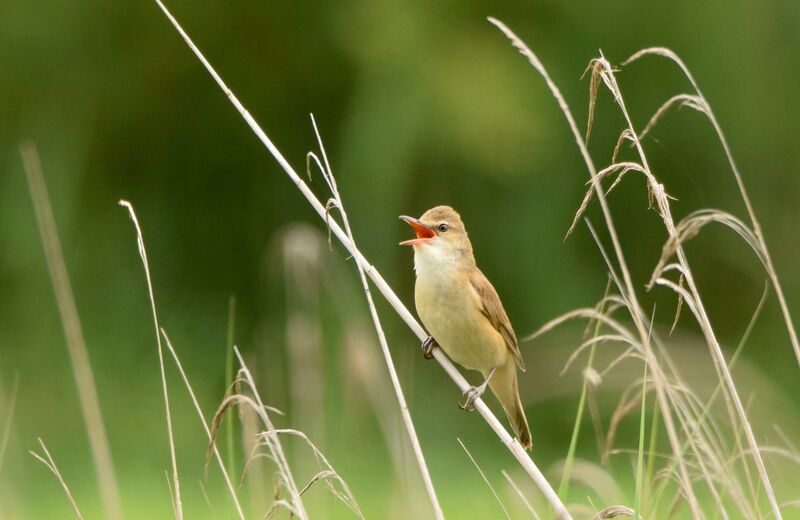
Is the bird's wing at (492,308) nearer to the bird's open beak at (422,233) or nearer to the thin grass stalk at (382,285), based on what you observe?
the bird's open beak at (422,233)

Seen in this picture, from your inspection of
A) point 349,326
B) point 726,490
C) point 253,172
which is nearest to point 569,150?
point 253,172

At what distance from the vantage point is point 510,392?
3.83m

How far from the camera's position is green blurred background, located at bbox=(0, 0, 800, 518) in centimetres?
703

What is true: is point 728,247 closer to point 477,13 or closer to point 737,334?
point 737,334

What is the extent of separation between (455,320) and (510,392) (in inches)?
18.2

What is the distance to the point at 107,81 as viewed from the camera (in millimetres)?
7469

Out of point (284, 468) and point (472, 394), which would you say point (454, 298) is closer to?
point (472, 394)

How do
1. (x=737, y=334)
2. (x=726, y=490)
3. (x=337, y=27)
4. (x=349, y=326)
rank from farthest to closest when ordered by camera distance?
(x=737, y=334), (x=337, y=27), (x=349, y=326), (x=726, y=490)

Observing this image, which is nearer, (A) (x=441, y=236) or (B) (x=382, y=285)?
(B) (x=382, y=285)

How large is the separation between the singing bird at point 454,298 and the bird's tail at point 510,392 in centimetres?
12

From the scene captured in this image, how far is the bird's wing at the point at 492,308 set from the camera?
3609 mm

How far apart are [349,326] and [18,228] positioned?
4.57 m

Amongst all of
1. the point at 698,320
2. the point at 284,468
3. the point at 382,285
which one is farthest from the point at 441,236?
the point at 284,468

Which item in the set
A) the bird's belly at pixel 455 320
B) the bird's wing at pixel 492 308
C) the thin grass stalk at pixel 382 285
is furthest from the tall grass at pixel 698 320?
the bird's wing at pixel 492 308
